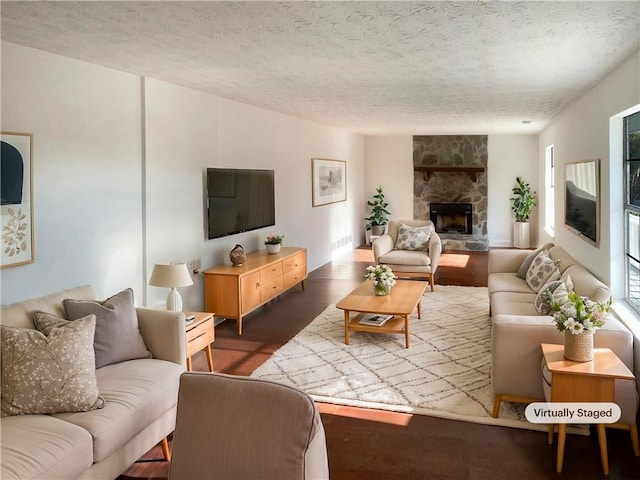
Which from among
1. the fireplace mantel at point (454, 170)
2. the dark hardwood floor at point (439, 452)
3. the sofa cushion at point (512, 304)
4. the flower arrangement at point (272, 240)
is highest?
the fireplace mantel at point (454, 170)

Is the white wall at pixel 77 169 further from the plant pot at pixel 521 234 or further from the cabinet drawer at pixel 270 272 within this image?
the plant pot at pixel 521 234

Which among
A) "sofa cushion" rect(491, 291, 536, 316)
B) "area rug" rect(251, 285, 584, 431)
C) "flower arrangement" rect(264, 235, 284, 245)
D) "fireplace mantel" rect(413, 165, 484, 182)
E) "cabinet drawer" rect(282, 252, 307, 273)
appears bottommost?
"area rug" rect(251, 285, 584, 431)

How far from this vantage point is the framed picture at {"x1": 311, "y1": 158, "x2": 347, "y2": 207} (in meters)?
8.73

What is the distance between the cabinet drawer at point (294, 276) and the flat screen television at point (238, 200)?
67 centimetres

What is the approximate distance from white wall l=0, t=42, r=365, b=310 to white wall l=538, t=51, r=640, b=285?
3.54 m

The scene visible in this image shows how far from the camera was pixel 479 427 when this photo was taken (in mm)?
3465

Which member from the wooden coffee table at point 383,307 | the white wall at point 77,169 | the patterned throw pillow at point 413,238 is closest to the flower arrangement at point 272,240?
the wooden coffee table at point 383,307

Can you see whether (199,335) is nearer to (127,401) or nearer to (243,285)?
(127,401)

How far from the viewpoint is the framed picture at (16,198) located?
10.5ft

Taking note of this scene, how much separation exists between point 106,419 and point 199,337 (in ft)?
4.79

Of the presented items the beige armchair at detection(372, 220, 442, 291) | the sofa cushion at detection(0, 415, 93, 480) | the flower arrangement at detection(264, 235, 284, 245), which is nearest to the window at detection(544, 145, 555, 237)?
the beige armchair at detection(372, 220, 442, 291)

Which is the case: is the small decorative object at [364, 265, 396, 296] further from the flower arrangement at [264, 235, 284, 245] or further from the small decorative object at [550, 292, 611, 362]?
the small decorative object at [550, 292, 611, 362]

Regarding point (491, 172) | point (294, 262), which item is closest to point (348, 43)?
point (294, 262)

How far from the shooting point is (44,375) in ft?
8.61
